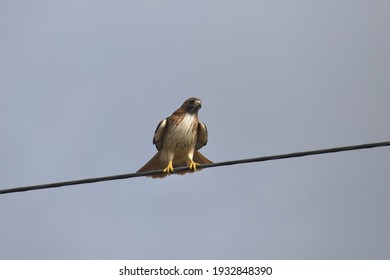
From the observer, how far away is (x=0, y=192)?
305 inches

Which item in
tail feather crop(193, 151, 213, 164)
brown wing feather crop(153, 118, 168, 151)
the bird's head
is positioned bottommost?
tail feather crop(193, 151, 213, 164)

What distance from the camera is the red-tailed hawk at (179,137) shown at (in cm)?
1271

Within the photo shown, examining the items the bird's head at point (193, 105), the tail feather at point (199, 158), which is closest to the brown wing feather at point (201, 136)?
the tail feather at point (199, 158)

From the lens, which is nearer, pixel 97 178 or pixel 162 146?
pixel 97 178

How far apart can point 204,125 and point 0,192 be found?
595 cm

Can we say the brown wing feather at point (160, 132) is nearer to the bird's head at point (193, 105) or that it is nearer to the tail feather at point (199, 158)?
the bird's head at point (193, 105)

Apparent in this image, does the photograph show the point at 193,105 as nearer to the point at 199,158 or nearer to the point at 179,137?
the point at 179,137

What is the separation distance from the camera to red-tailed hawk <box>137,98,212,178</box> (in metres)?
12.7

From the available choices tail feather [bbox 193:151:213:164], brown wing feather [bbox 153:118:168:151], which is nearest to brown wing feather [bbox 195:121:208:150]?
tail feather [bbox 193:151:213:164]

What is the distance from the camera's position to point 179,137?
12.7 meters

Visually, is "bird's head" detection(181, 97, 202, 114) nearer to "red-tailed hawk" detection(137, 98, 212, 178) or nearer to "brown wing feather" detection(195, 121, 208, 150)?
"red-tailed hawk" detection(137, 98, 212, 178)

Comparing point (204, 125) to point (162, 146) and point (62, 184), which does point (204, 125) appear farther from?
point (62, 184)
